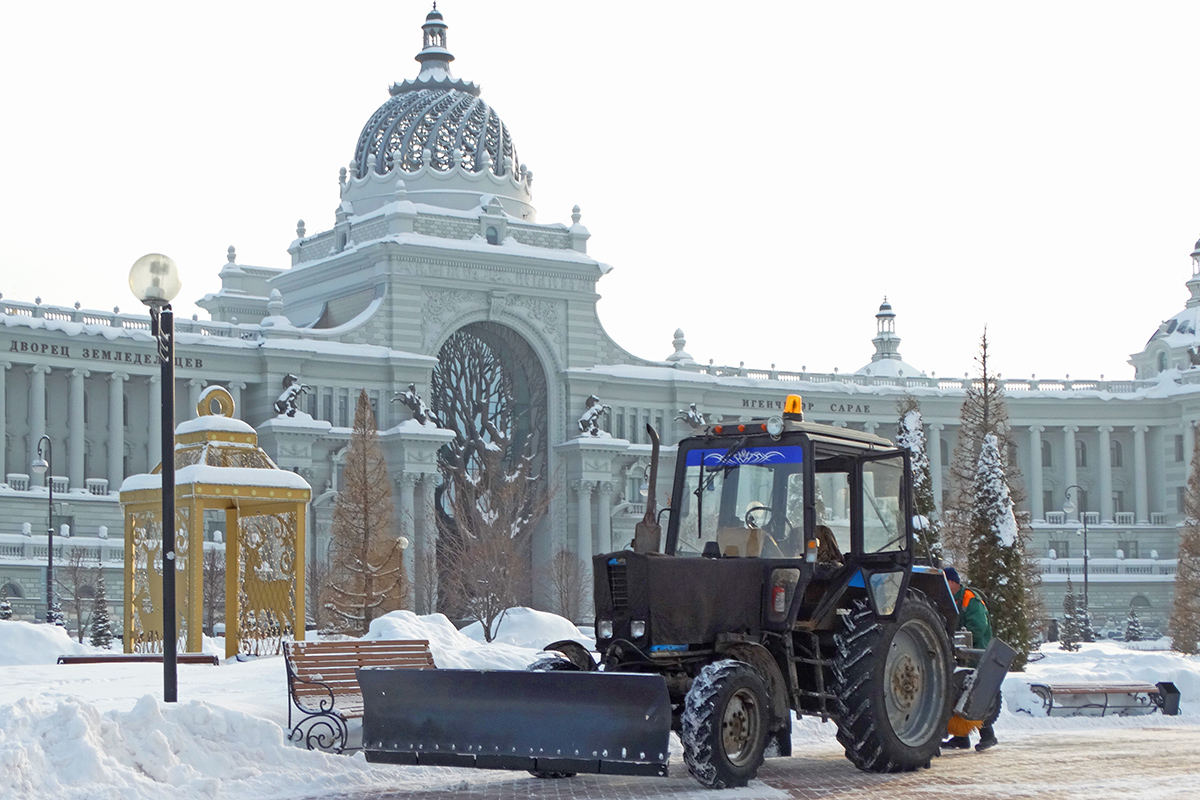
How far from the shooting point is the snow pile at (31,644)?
26859 mm

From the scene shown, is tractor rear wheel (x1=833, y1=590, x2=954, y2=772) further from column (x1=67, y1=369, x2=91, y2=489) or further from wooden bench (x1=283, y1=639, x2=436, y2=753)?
column (x1=67, y1=369, x2=91, y2=489)

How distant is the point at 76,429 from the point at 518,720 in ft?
191

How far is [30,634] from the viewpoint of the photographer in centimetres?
2744

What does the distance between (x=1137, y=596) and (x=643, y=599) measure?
77.6 metres

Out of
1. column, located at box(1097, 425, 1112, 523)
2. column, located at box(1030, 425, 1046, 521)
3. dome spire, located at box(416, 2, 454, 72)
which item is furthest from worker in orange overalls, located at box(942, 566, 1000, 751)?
column, located at box(1097, 425, 1112, 523)

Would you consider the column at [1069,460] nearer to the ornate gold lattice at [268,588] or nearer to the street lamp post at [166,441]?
the ornate gold lattice at [268,588]

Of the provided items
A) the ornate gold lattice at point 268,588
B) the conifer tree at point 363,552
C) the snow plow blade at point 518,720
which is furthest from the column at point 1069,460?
the snow plow blade at point 518,720

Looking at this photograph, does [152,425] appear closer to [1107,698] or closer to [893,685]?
[1107,698]

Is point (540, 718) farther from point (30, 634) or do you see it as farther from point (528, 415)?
point (528, 415)

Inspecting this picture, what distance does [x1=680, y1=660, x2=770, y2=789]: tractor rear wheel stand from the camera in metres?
14.4

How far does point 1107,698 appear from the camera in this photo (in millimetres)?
24734

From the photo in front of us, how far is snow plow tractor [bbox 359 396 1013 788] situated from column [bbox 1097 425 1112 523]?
79.3m

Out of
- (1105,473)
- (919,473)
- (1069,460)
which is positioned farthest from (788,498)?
(1105,473)

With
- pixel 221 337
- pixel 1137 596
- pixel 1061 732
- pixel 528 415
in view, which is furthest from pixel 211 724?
pixel 1137 596
